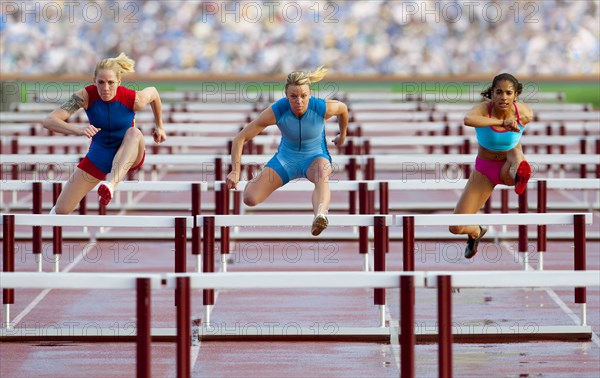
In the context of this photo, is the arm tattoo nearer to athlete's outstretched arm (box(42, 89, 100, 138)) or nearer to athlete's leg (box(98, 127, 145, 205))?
athlete's outstretched arm (box(42, 89, 100, 138))

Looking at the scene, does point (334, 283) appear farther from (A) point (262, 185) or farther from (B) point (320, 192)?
(A) point (262, 185)

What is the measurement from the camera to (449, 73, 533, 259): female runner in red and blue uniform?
9273mm

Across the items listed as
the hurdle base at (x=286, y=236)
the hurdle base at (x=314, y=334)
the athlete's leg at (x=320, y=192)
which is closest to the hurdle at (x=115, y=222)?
the hurdle base at (x=314, y=334)

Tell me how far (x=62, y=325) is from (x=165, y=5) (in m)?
20.0

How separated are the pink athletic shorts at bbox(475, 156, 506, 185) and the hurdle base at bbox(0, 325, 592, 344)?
118 cm

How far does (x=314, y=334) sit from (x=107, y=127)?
2.08m

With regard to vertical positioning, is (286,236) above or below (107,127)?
below

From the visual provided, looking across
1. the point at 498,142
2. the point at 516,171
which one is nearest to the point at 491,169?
the point at 498,142

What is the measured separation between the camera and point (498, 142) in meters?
9.70

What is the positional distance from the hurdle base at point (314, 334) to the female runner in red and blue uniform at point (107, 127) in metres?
0.93

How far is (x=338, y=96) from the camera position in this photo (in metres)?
23.9

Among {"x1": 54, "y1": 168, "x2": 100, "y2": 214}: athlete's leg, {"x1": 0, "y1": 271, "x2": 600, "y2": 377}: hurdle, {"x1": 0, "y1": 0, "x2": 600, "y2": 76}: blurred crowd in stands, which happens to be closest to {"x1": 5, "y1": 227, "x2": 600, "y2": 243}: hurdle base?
{"x1": 54, "y1": 168, "x2": 100, "y2": 214}: athlete's leg

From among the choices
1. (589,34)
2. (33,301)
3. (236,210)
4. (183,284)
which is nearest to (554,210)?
(236,210)

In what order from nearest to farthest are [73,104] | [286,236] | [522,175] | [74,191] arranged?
[522,175], [73,104], [74,191], [286,236]
